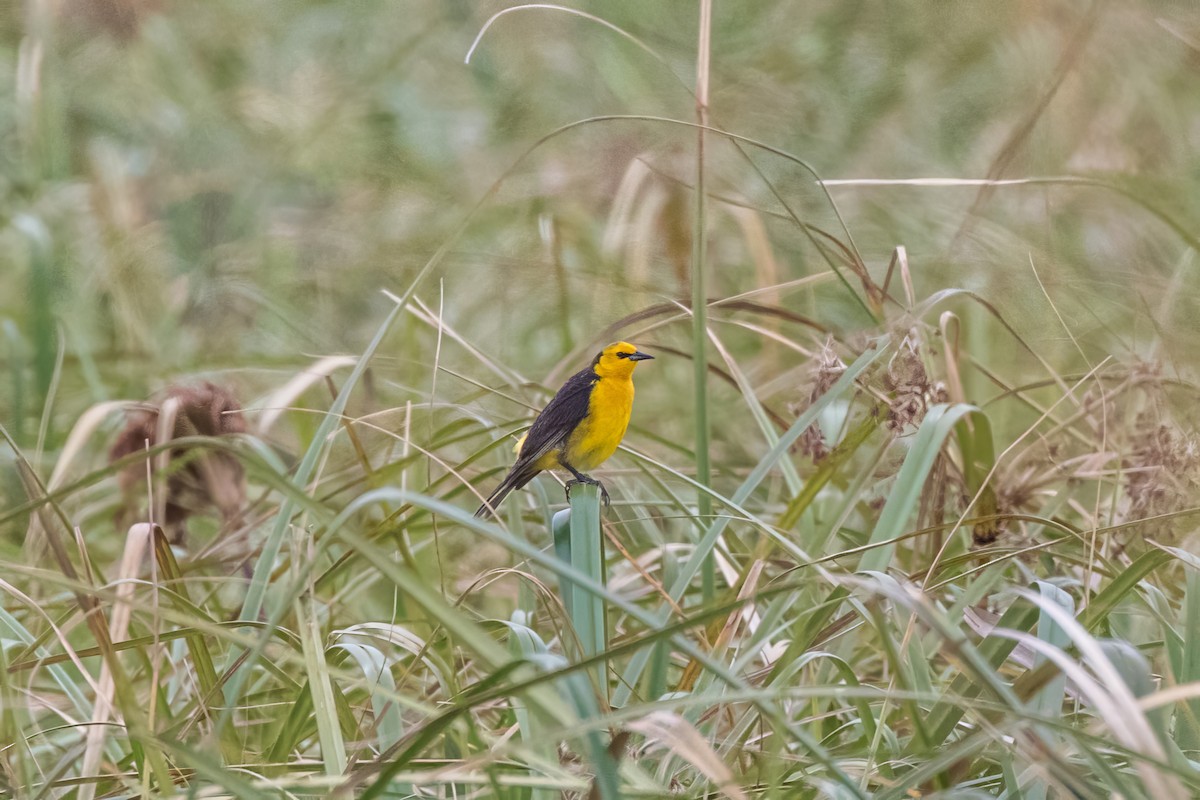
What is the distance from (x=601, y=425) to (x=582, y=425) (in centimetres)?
6

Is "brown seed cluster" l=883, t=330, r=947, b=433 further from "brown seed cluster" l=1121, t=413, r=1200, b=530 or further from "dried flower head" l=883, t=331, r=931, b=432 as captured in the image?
"brown seed cluster" l=1121, t=413, r=1200, b=530

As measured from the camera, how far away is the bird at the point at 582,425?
281 centimetres

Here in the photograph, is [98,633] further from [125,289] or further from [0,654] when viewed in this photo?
[125,289]

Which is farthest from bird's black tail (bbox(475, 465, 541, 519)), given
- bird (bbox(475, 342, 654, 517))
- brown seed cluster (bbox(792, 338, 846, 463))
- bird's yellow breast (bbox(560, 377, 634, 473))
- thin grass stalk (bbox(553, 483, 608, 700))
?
thin grass stalk (bbox(553, 483, 608, 700))

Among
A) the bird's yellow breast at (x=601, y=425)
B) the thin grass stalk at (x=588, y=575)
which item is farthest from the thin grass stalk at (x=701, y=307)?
the bird's yellow breast at (x=601, y=425)

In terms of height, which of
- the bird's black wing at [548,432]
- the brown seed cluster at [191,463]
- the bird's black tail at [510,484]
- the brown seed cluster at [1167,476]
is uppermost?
the brown seed cluster at [1167,476]

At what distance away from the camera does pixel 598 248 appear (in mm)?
5062

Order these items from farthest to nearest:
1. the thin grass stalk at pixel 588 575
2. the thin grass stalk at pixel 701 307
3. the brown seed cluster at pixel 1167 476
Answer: the brown seed cluster at pixel 1167 476 < the thin grass stalk at pixel 701 307 < the thin grass stalk at pixel 588 575

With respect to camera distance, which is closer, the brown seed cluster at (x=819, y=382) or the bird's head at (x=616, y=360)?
the brown seed cluster at (x=819, y=382)

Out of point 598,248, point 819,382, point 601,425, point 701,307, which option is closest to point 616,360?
point 601,425

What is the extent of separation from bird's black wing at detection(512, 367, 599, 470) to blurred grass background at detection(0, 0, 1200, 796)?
0.30 ft

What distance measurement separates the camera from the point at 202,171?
629 cm

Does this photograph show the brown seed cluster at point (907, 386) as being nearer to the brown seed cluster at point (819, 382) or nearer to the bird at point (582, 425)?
the brown seed cluster at point (819, 382)

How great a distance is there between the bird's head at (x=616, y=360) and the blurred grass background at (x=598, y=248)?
0.08 meters
